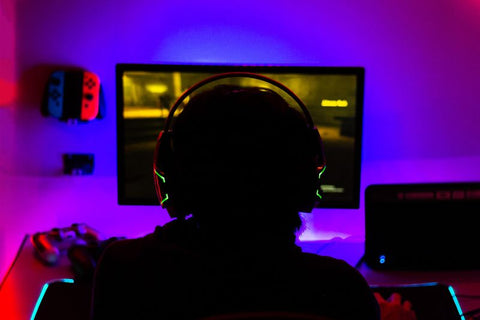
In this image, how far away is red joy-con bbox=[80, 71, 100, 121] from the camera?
1558mm

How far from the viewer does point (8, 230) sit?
1664 mm

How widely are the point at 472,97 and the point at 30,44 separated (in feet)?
5.15

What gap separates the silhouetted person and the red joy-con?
35.2 inches

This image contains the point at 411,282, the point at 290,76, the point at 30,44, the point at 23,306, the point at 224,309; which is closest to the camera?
the point at 224,309

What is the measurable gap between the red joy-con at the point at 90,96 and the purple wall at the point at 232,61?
7 cm

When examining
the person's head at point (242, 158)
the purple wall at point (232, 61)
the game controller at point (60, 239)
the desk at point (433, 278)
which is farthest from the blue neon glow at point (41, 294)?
the desk at point (433, 278)

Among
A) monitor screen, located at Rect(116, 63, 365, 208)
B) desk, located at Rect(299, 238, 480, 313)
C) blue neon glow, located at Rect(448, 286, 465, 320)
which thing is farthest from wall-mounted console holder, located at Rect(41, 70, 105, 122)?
blue neon glow, located at Rect(448, 286, 465, 320)

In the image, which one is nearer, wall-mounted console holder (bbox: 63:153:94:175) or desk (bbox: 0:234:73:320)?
desk (bbox: 0:234:73:320)

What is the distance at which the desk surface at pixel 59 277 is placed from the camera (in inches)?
47.2

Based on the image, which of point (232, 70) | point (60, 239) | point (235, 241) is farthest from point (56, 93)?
point (235, 241)

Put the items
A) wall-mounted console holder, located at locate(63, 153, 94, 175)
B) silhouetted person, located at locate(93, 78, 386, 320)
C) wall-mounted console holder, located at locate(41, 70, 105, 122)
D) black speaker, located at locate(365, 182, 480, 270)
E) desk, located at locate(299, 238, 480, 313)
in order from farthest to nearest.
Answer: wall-mounted console holder, located at locate(63, 153, 94, 175), wall-mounted console holder, located at locate(41, 70, 105, 122), black speaker, located at locate(365, 182, 480, 270), desk, located at locate(299, 238, 480, 313), silhouetted person, located at locate(93, 78, 386, 320)

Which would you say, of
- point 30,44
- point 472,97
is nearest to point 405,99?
point 472,97

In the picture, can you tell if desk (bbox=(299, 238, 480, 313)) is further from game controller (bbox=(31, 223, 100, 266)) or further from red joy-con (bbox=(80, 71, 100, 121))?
red joy-con (bbox=(80, 71, 100, 121))

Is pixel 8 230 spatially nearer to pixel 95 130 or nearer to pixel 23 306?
pixel 95 130
